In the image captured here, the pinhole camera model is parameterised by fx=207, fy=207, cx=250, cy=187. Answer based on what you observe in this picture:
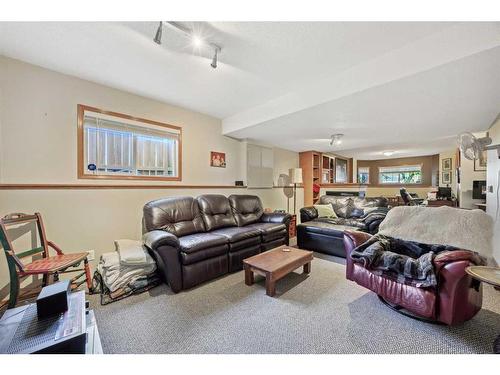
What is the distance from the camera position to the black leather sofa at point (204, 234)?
7.20 feet

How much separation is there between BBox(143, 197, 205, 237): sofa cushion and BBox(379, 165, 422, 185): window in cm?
813

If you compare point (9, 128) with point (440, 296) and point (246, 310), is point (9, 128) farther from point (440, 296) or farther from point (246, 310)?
point (440, 296)

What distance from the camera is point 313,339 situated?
1478mm

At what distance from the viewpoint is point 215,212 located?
3277 millimetres

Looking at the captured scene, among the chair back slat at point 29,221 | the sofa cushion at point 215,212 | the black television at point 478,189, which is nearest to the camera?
the chair back slat at point 29,221

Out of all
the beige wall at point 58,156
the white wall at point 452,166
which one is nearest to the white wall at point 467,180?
the white wall at point 452,166

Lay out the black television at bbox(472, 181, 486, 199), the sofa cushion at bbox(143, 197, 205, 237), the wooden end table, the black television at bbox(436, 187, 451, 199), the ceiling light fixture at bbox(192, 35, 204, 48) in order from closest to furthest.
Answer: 1. the wooden end table
2. the ceiling light fixture at bbox(192, 35, 204, 48)
3. the sofa cushion at bbox(143, 197, 205, 237)
4. the black television at bbox(472, 181, 486, 199)
5. the black television at bbox(436, 187, 451, 199)

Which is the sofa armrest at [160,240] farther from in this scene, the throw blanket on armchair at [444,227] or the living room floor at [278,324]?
the throw blanket on armchair at [444,227]

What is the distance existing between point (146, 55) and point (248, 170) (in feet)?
8.67

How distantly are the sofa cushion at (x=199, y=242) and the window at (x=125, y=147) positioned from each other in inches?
47.1

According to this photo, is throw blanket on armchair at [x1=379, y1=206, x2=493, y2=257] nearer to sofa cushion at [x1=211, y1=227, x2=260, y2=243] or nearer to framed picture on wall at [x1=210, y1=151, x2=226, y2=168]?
sofa cushion at [x1=211, y1=227, x2=260, y2=243]

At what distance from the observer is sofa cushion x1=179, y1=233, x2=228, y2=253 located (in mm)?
2266

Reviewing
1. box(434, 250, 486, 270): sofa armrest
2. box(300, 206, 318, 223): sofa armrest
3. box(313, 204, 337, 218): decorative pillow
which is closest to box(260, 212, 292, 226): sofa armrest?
box(300, 206, 318, 223): sofa armrest

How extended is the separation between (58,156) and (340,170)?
7.58 m
